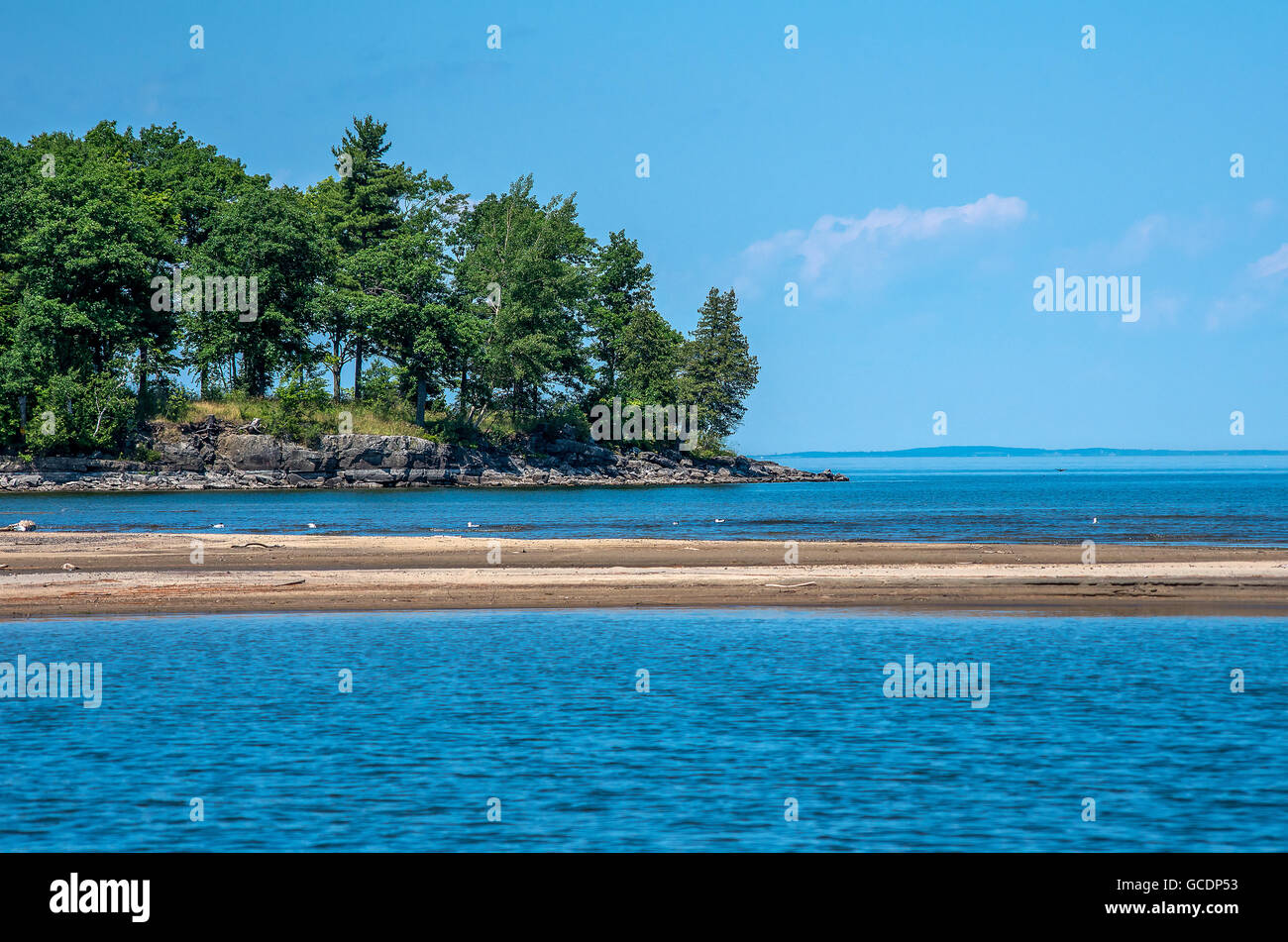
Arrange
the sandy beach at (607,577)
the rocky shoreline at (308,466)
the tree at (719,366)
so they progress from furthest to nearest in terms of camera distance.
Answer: the tree at (719,366) → the rocky shoreline at (308,466) → the sandy beach at (607,577)

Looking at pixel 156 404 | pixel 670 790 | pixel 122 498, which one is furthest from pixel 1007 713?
pixel 156 404

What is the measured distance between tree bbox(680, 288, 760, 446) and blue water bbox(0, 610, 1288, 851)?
430ft

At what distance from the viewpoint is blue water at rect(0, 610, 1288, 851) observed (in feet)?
36.8

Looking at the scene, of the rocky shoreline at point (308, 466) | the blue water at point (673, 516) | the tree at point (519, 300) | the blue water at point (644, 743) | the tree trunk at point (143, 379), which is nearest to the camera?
the blue water at point (644, 743)

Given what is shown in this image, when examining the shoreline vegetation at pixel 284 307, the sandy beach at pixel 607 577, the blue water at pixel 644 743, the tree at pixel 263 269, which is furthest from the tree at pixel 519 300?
the blue water at pixel 644 743

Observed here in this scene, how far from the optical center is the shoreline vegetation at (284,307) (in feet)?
294

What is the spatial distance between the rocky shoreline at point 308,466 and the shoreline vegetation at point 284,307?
132 centimetres

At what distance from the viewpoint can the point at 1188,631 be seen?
23203 millimetres

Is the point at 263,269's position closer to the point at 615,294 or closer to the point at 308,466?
the point at 308,466

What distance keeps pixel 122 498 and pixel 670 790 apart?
248ft

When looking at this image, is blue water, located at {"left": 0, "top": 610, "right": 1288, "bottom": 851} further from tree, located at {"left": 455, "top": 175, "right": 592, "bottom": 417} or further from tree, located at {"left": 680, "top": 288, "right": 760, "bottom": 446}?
tree, located at {"left": 680, "top": 288, "right": 760, "bottom": 446}

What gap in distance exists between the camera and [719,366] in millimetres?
157750

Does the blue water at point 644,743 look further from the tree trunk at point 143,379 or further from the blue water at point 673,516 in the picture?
the tree trunk at point 143,379
